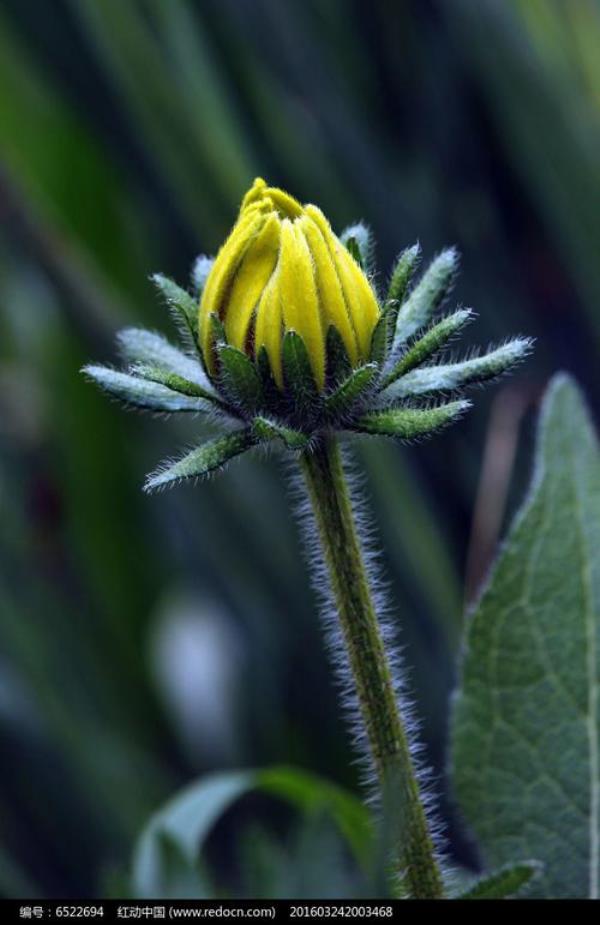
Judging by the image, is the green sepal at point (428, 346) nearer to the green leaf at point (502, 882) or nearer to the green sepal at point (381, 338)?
the green sepal at point (381, 338)

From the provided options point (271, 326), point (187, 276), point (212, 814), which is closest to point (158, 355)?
point (271, 326)

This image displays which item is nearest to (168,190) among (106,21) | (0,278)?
(106,21)

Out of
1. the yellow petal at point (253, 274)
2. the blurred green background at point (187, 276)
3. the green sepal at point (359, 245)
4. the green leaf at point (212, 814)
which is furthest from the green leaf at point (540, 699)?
the blurred green background at point (187, 276)

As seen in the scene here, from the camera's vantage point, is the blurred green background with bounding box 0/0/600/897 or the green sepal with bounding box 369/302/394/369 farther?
the blurred green background with bounding box 0/0/600/897

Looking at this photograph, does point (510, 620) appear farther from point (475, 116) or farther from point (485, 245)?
point (475, 116)

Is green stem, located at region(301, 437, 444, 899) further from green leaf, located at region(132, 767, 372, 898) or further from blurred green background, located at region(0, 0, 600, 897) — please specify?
blurred green background, located at region(0, 0, 600, 897)

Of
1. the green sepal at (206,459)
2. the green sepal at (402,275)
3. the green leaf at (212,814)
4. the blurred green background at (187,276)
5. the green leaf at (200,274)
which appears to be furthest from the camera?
the blurred green background at (187,276)

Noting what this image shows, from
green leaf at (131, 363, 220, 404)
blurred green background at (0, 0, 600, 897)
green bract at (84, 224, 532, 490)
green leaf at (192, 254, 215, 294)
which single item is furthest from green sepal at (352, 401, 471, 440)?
blurred green background at (0, 0, 600, 897)
